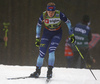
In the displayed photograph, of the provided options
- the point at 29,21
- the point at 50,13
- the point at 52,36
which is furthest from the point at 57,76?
the point at 29,21

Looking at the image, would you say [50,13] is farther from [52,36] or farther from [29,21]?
[29,21]

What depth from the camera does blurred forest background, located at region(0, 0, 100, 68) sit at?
7.23m

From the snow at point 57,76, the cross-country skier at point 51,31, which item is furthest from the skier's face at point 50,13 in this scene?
A: the snow at point 57,76

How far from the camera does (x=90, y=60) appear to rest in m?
5.89

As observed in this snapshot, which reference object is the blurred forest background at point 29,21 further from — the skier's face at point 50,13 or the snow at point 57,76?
the skier's face at point 50,13

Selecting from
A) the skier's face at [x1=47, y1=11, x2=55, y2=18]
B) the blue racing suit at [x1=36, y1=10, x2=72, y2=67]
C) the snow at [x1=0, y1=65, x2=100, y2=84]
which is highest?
the skier's face at [x1=47, y1=11, x2=55, y2=18]

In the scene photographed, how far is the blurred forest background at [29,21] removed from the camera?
7.23m

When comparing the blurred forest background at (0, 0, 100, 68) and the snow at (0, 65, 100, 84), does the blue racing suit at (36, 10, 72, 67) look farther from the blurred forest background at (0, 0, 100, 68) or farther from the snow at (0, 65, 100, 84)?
the blurred forest background at (0, 0, 100, 68)

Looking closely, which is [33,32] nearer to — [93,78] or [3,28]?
[3,28]

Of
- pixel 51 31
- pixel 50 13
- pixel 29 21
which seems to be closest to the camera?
pixel 50 13

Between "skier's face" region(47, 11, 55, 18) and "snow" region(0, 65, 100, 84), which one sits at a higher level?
"skier's face" region(47, 11, 55, 18)

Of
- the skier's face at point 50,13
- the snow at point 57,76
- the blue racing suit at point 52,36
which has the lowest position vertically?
the snow at point 57,76

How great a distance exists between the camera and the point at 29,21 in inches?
293

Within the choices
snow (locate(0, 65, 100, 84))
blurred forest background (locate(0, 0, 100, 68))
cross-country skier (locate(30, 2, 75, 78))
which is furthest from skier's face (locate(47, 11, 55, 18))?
blurred forest background (locate(0, 0, 100, 68))
